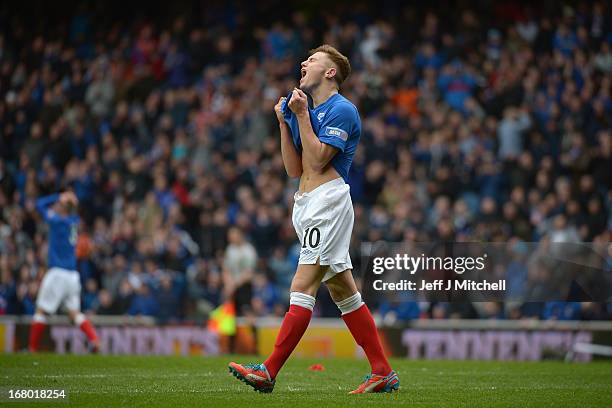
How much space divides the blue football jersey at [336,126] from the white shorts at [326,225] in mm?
202

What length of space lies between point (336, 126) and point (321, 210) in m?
0.64

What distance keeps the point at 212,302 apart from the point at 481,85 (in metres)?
6.58

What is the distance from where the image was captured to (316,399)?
786cm

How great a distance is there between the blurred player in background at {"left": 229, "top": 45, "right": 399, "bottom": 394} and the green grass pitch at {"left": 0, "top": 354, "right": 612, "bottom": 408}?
0.31 metres

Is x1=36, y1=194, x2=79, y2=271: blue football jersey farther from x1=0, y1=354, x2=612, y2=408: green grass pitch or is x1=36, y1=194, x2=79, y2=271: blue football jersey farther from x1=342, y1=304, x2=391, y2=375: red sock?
x1=342, y1=304, x2=391, y2=375: red sock

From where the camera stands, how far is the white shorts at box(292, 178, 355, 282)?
805 cm

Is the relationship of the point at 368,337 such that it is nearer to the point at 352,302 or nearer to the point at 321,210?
the point at 352,302

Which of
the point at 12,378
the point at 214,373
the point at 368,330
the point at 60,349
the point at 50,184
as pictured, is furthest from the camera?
the point at 50,184

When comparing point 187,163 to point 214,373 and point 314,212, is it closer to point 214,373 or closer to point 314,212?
point 214,373

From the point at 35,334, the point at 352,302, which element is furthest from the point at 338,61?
the point at 35,334

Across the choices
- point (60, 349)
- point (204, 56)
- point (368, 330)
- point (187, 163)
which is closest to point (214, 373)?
point (368, 330)

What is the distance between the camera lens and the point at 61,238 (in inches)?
622

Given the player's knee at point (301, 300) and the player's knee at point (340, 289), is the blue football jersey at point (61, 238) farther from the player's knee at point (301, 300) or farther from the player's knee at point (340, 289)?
the player's knee at point (301, 300)

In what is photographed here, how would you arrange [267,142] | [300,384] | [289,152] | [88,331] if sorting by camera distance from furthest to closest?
[267,142]
[88,331]
[300,384]
[289,152]
